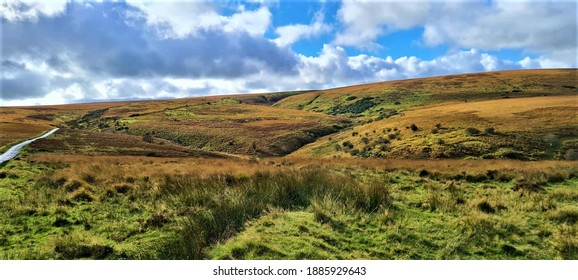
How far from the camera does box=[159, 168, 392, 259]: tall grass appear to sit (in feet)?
34.3

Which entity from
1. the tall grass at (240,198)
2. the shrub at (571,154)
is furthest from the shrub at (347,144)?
the tall grass at (240,198)

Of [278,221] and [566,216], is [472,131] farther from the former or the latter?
[278,221]

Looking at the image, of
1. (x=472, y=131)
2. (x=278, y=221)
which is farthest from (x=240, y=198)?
(x=472, y=131)

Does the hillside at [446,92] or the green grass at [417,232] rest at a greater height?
the hillside at [446,92]

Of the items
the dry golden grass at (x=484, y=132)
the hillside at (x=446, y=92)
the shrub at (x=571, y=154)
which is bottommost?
the shrub at (x=571, y=154)

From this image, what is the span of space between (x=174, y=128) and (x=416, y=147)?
206 feet

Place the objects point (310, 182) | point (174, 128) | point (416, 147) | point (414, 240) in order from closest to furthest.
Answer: point (414, 240) < point (310, 182) < point (416, 147) < point (174, 128)

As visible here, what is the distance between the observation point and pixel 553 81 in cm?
11688

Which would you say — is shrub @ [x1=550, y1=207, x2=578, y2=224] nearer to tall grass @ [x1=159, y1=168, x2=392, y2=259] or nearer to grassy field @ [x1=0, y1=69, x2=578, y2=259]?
grassy field @ [x1=0, y1=69, x2=578, y2=259]

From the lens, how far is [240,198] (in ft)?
42.1

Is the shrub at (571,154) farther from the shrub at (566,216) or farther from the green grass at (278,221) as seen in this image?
the shrub at (566,216)

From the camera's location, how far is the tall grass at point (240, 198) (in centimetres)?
1045
